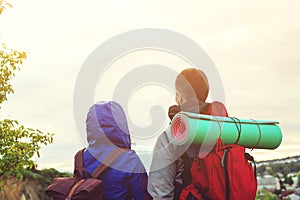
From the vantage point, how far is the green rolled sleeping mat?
4.30m

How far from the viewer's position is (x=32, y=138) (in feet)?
33.8

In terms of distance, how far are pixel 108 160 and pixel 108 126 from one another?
0.97ft

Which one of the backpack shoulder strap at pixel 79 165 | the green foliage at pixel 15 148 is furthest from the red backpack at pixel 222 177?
the green foliage at pixel 15 148

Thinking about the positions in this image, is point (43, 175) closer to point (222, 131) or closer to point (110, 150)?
point (110, 150)

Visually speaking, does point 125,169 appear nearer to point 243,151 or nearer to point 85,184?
point 85,184

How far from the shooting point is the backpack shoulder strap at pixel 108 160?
4949mm

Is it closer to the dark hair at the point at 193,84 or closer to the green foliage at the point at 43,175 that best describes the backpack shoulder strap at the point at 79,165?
the dark hair at the point at 193,84

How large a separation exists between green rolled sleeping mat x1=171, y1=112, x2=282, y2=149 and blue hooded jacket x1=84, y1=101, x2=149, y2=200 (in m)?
0.67

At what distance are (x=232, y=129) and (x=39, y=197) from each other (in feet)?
36.7

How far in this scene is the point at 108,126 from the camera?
499 cm

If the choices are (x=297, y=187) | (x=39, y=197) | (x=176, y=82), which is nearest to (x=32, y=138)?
(x=39, y=197)

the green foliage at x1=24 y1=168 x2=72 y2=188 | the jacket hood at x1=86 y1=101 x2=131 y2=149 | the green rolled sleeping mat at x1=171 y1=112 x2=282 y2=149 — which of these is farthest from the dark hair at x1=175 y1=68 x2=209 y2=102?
the green foliage at x1=24 y1=168 x2=72 y2=188

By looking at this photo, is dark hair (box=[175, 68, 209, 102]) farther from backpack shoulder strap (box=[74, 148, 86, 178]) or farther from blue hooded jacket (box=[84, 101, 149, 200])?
backpack shoulder strap (box=[74, 148, 86, 178])

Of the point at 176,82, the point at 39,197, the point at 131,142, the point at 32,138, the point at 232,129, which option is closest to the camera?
the point at 232,129
